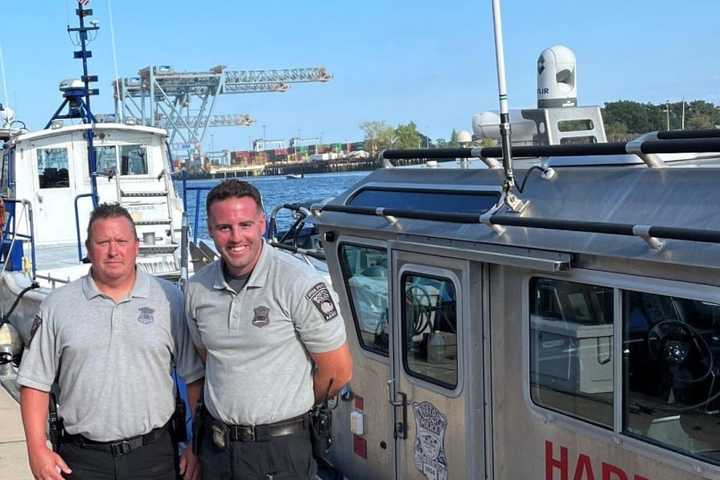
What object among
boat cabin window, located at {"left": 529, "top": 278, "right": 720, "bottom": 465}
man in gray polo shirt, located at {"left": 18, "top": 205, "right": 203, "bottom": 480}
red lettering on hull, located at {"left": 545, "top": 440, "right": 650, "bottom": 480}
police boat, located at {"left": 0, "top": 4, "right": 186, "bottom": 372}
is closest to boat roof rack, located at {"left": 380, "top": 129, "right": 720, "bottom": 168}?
boat cabin window, located at {"left": 529, "top": 278, "right": 720, "bottom": 465}

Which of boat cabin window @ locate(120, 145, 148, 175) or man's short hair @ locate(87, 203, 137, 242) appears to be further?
boat cabin window @ locate(120, 145, 148, 175)

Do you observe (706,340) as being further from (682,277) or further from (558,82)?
(558,82)

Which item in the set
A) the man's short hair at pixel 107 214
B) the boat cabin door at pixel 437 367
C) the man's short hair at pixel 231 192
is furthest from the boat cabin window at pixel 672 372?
the man's short hair at pixel 107 214

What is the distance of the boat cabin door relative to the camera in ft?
12.5

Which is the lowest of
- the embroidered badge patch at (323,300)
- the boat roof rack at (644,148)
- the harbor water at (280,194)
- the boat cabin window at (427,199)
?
the harbor water at (280,194)

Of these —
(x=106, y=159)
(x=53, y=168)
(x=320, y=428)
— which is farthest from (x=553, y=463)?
(x=53, y=168)

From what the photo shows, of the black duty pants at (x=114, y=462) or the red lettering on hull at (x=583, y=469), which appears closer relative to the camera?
the red lettering on hull at (x=583, y=469)

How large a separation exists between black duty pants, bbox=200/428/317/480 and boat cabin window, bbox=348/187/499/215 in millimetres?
1251

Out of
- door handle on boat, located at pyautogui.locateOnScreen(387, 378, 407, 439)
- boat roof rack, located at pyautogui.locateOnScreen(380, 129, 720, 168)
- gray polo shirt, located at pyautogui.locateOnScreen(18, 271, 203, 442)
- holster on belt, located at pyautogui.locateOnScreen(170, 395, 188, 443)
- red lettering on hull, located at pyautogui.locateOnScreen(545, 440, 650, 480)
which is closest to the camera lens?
boat roof rack, located at pyautogui.locateOnScreen(380, 129, 720, 168)

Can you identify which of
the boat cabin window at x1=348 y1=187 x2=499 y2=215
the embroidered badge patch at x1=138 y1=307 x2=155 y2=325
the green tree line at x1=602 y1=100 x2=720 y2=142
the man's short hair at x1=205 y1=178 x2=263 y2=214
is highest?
the green tree line at x1=602 y1=100 x2=720 y2=142

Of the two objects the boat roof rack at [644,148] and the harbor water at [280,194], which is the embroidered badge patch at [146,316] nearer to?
the harbor water at [280,194]

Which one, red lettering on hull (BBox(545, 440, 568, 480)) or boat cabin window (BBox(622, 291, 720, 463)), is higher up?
boat cabin window (BBox(622, 291, 720, 463))

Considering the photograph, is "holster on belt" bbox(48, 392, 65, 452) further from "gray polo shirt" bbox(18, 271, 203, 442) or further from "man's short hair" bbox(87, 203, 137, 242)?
"man's short hair" bbox(87, 203, 137, 242)

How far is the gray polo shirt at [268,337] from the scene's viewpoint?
3178 millimetres
